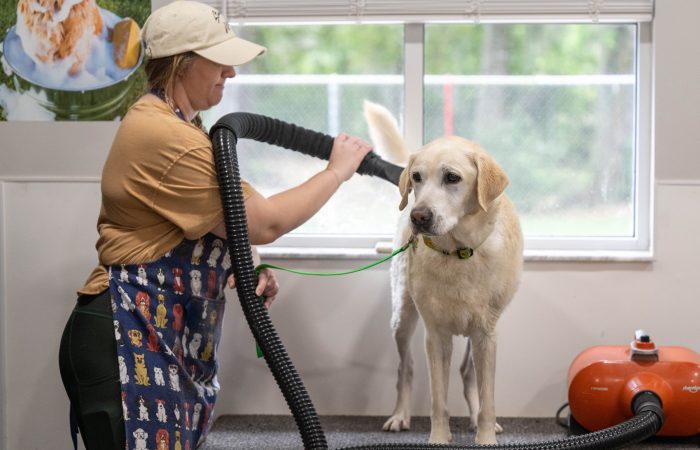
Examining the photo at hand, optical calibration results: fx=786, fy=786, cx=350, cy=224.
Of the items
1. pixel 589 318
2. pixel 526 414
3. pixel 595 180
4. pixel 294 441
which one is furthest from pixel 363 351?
pixel 595 180

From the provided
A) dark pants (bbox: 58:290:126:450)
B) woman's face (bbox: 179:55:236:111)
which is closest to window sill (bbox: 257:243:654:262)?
woman's face (bbox: 179:55:236:111)

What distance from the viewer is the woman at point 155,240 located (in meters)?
1.69

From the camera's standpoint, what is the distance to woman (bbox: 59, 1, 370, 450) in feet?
5.53

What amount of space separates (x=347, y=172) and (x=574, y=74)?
1.35 meters

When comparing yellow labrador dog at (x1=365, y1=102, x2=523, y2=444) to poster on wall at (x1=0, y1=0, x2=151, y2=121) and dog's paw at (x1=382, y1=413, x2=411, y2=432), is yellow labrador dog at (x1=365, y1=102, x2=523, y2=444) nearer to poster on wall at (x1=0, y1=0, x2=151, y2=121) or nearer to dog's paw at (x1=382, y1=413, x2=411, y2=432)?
dog's paw at (x1=382, y1=413, x2=411, y2=432)

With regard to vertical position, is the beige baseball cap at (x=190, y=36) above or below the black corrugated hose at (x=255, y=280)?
above

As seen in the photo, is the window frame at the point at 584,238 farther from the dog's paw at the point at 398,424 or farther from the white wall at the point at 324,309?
the dog's paw at the point at 398,424

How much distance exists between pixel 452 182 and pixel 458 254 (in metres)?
0.24

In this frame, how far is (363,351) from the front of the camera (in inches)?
116

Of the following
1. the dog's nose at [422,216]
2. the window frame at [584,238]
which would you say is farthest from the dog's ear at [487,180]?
the window frame at [584,238]

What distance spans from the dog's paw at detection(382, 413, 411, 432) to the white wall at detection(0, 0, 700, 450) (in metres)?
0.22

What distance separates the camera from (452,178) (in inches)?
78.4

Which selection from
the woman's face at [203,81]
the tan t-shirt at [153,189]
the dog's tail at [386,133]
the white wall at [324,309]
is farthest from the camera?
the white wall at [324,309]

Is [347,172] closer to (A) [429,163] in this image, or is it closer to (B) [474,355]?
(A) [429,163]
